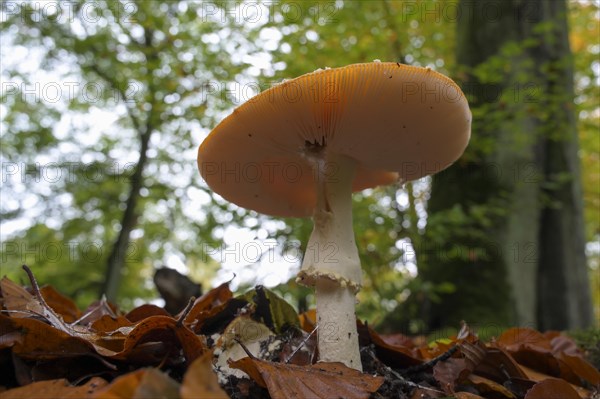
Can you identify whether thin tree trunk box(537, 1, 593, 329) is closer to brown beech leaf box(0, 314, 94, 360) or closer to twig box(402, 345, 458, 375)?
twig box(402, 345, 458, 375)

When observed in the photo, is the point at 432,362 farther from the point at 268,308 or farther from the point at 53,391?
the point at 53,391

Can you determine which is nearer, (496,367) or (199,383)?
(199,383)

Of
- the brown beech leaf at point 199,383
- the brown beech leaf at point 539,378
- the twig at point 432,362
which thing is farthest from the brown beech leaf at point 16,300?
the brown beech leaf at point 539,378

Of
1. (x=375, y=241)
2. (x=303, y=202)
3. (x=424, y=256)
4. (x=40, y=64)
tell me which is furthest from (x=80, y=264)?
(x=303, y=202)

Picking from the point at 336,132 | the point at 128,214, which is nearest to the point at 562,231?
the point at 336,132

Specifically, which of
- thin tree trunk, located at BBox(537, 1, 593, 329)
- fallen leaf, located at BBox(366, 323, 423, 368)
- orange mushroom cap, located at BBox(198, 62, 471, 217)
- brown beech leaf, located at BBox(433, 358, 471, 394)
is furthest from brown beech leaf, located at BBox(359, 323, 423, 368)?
thin tree trunk, located at BBox(537, 1, 593, 329)

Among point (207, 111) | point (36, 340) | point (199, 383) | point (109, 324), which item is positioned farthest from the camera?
point (207, 111)
